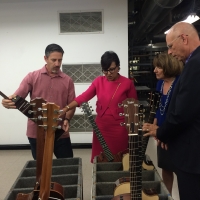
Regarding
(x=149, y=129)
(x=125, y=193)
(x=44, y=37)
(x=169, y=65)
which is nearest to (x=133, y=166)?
(x=125, y=193)

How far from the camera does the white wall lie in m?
3.49

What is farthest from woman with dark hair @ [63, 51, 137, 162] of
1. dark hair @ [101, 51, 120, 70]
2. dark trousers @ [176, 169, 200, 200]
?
dark trousers @ [176, 169, 200, 200]

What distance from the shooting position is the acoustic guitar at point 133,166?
4.30 ft

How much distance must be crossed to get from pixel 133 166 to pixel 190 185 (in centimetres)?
33

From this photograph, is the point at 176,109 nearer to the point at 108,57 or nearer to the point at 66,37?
the point at 108,57

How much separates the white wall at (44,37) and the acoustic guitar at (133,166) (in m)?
2.28

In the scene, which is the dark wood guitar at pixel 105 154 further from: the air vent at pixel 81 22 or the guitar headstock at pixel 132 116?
the air vent at pixel 81 22

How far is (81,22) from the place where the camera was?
139 inches

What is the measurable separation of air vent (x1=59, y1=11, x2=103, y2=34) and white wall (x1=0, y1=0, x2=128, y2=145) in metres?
0.07

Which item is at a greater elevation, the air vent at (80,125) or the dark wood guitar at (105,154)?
the dark wood guitar at (105,154)

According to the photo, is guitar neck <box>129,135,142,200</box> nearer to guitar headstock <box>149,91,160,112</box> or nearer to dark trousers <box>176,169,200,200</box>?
dark trousers <box>176,169,200,200</box>

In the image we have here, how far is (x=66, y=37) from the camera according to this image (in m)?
3.59

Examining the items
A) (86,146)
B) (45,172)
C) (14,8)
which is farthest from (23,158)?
(45,172)

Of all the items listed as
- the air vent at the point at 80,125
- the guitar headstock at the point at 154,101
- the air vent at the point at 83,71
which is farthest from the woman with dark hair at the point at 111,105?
the air vent at the point at 80,125
